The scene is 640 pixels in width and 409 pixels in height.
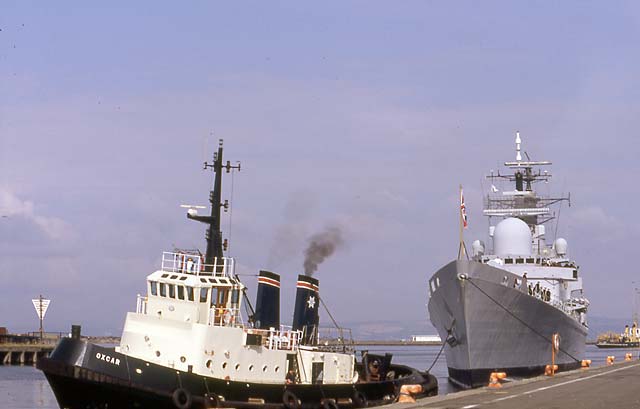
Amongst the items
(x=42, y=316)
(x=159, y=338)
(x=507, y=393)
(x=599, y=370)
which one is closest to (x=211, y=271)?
(x=159, y=338)

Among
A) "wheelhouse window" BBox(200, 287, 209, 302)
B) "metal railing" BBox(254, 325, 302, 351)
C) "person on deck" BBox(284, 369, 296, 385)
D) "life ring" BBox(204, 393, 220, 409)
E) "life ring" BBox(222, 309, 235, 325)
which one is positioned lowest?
"life ring" BBox(204, 393, 220, 409)

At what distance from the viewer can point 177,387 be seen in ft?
91.4

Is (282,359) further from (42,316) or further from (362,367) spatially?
(42,316)

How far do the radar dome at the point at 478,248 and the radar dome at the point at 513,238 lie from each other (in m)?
2.70

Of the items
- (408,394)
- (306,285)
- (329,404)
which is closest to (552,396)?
(408,394)

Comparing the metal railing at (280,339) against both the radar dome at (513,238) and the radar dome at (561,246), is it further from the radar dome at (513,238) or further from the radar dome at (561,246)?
the radar dome at (561,246)

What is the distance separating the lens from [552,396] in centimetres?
2744

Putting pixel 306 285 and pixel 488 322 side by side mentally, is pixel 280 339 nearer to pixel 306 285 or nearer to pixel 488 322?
pixel 306 285

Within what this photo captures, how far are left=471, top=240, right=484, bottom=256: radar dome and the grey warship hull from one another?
13.5 m

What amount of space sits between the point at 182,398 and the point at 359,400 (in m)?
8.79

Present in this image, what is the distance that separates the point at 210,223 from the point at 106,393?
777 cm

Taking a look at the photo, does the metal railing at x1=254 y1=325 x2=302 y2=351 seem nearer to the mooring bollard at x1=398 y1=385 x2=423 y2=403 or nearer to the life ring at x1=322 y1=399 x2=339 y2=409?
the life ring at x1=322 y1=399 x2=339 y2=409

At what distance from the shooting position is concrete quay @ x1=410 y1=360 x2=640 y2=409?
80.2 ft

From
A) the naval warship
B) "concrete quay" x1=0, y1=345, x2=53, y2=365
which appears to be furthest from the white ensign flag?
the naval warship
